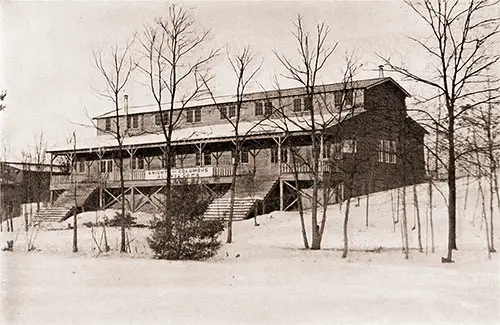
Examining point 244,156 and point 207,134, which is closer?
point 207,134

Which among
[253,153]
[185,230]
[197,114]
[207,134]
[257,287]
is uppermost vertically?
[197,114]

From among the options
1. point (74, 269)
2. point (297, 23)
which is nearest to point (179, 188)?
point (74, 269)

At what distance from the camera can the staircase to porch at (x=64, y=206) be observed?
118ft

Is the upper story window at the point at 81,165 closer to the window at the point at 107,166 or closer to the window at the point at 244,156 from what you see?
the window at the point at 107,166

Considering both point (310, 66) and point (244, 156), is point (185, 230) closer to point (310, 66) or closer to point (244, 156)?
point (310, 66)

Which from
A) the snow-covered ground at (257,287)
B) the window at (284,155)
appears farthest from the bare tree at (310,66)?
the window at (284,155)

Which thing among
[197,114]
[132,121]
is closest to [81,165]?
[132,121]

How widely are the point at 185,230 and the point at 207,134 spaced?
18.1 m

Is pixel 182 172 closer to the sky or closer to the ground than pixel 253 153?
closer to the ground

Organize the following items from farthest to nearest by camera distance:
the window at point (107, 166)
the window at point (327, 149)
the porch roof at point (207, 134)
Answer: the window at point (107, 166) → the porch roof at point (207, 134) → the window at point (327, 149)

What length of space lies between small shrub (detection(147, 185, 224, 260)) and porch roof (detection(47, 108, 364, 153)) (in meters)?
13.7

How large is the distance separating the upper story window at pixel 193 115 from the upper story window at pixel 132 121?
4.45 m

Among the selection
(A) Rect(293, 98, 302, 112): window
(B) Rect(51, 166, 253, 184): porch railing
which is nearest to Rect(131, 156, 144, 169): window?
(B) Rect(51, 166, 253, 184): porch railing

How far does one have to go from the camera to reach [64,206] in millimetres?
37312
